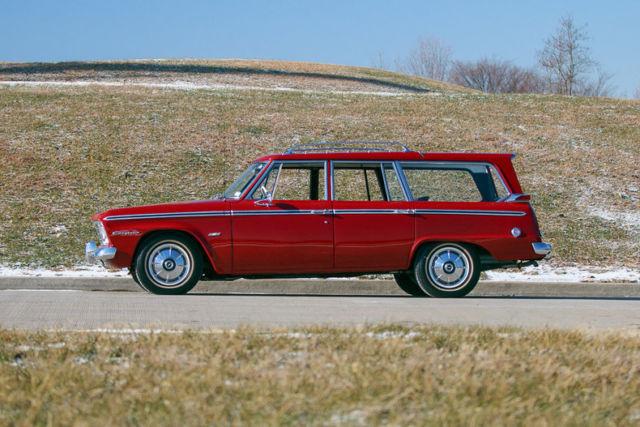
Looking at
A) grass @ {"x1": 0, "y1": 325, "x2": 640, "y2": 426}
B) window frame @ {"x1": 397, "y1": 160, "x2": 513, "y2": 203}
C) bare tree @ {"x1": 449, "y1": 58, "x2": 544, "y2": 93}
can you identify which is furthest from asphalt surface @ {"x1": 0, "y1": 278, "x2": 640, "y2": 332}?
bare tree @ {"x1": 449, "y1": 58, "x2": 544, "y2": 93}

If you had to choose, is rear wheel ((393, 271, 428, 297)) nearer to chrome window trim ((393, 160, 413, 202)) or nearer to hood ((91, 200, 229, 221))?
chrome window trim ((393, 160, 413, 202))

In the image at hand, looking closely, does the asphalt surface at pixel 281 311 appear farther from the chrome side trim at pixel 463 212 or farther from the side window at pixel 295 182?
the side window at pixel 295 182

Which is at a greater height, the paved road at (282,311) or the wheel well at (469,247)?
the wheel well at (469,247)

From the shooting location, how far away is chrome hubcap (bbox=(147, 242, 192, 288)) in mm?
10891

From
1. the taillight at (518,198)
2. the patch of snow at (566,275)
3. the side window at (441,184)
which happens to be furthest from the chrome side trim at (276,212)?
the patch of snow at (566,275)

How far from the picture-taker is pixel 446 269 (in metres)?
11.2

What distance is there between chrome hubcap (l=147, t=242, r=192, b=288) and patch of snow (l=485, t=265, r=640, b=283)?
4637 mm

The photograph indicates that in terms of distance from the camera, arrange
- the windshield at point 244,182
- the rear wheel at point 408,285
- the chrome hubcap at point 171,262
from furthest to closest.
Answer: the rear wheel at point 408,285
the windshield at point 244,182
the chrome hubcap at point 171,262

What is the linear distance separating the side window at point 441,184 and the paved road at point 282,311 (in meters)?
1.17

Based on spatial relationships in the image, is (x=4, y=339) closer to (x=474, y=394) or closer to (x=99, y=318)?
(x=99, y=318)

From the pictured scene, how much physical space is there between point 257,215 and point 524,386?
6157 mm

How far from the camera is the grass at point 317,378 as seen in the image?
4430 mm

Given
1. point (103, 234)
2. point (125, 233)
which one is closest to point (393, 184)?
point (125, 233)

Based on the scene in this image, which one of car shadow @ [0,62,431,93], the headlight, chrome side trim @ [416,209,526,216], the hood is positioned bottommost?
the headlight
